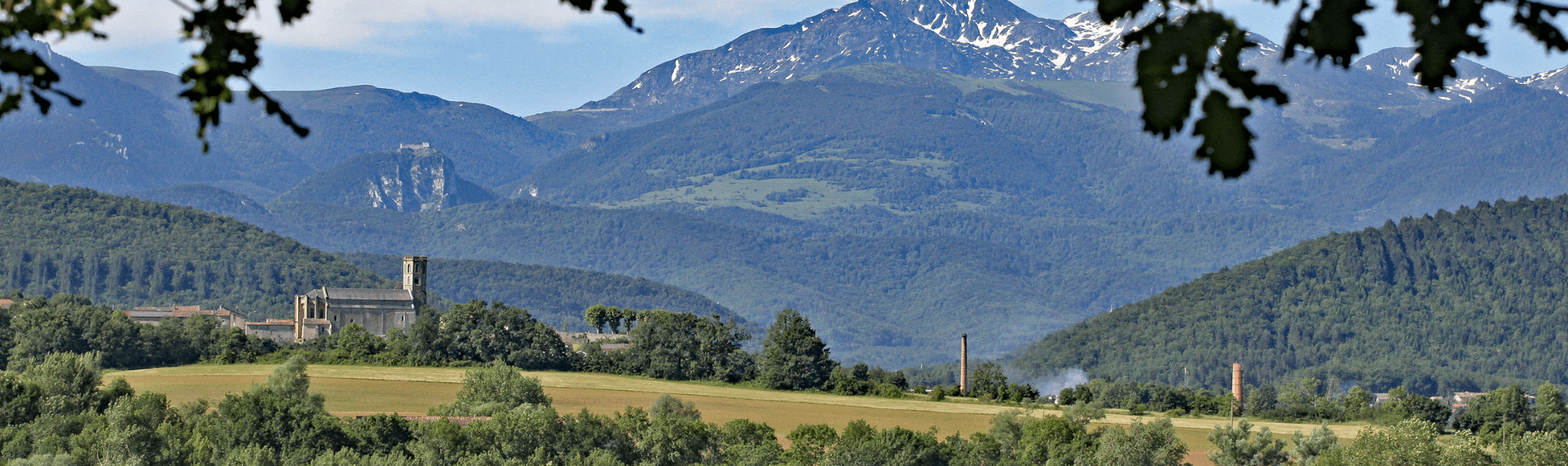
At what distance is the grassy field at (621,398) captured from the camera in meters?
106

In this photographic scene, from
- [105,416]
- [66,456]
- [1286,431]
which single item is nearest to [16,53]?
[66,456]

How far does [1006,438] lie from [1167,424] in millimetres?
9883

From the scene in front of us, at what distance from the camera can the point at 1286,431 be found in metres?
111

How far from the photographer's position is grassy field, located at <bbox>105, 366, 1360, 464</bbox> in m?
106

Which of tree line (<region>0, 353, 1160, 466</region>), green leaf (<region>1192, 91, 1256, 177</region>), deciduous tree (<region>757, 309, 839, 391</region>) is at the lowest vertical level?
tree line (<region>0, 353, 1160, 466</region>)

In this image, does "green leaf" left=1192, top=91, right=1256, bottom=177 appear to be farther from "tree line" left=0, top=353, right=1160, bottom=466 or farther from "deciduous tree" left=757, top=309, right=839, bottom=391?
"deciduous tree" left=757, top=309, right=839, bottom=391

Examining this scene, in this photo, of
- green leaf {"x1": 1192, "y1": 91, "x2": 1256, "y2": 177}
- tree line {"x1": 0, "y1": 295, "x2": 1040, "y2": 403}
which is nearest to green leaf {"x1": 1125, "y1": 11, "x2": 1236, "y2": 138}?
green leaf {"x1": 1192, "y1": 91, "x2": 1256, "y2": 177}

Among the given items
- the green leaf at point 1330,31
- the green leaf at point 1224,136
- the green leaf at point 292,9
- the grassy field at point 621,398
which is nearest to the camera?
the green leaf at point 1224,136

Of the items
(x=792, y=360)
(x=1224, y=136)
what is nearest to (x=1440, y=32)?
(x=1224, y=136)

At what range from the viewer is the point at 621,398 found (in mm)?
116250

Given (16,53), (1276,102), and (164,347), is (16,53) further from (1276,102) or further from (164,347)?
(164,347)

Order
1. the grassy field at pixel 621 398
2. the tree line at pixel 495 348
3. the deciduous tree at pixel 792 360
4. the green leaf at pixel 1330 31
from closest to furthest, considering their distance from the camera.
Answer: the green leaf at pixel 1330 31 → the grassy field at pixel 621 398 → the tree line at pixel 495 348 → the deciduous tree at pixel 792 360

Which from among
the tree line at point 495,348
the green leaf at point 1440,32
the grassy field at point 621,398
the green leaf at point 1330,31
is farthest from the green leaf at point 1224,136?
the tree line at point 495,348

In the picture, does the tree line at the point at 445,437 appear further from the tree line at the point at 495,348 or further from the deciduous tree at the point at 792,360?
the tree line at the point at 495,348
